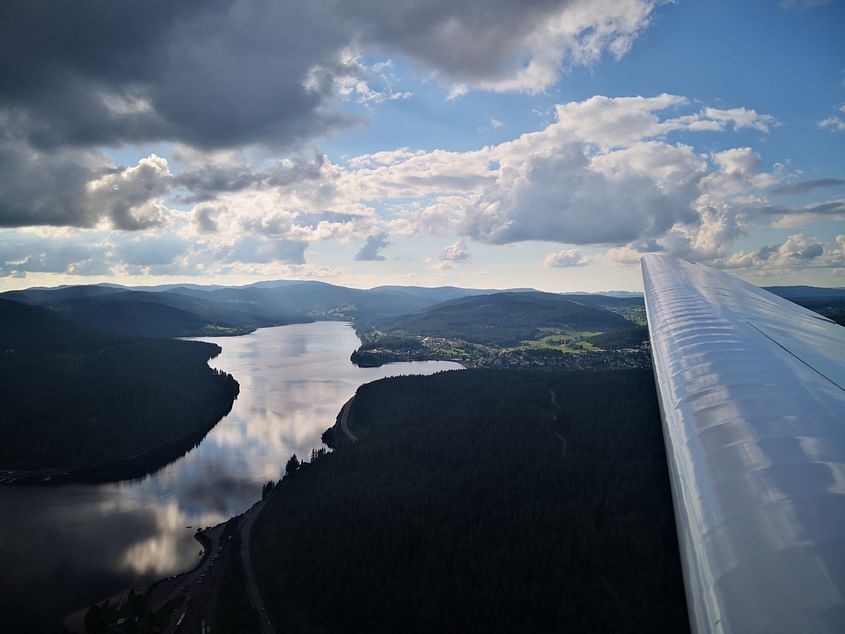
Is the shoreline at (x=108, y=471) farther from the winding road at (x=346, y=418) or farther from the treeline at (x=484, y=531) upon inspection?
the treeline at (x=484, y=531)

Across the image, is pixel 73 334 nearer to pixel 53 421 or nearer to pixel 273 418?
pixel 53 421

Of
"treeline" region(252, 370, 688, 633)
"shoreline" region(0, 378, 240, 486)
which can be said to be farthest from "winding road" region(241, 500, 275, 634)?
"shoreline" region(0, 378, 240, 486)

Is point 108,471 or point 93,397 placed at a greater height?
point 93,397

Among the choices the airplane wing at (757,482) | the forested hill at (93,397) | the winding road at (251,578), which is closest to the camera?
the airplane wing at (757,482)

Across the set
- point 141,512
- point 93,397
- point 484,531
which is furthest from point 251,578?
point 93,397

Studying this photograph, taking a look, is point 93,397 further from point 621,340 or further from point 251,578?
point 621,340

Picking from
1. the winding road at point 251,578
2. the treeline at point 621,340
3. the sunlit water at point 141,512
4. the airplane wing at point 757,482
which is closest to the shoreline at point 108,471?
the sunlit water at point 141,512
